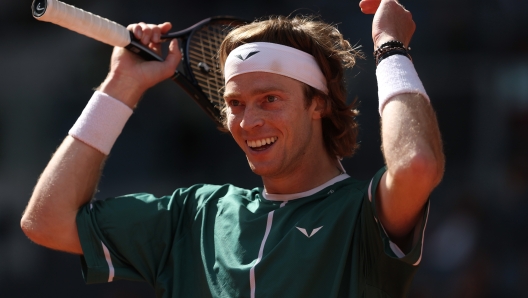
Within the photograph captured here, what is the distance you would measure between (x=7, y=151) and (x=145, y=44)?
14.4ft

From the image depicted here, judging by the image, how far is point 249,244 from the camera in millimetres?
2736

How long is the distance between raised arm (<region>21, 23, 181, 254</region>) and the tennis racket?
0.08 meters

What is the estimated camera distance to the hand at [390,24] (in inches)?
105

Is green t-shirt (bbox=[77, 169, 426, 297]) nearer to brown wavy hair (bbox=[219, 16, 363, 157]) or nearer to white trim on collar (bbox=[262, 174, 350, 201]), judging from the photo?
white trim on collar (bbox=[262, 174, 350, 201])

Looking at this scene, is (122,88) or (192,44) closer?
(122,88)

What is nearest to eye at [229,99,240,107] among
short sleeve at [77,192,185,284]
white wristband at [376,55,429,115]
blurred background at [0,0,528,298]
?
short sleeve at [77,192,185,284]

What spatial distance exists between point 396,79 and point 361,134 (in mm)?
4156

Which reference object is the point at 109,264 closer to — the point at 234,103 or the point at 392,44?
the point at 234,103

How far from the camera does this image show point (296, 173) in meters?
2.87

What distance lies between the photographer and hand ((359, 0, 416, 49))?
2.66m

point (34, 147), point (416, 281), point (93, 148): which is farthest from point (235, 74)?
point (34, 147)

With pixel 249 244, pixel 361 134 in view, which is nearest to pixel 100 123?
pixel 249 244

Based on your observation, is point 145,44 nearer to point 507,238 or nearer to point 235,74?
point 235,74

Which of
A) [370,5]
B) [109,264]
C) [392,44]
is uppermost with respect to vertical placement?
[370,5]
